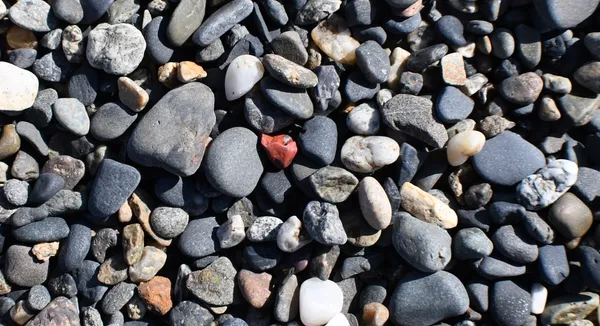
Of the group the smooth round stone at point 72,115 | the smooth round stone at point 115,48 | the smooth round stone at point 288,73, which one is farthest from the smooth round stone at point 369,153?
the smooth round stone at point 72,115

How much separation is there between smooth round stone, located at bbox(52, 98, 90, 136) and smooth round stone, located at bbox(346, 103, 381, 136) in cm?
81

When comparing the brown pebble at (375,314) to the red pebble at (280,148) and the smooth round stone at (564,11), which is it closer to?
the red pebble at (280,148)

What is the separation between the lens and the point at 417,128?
154cm

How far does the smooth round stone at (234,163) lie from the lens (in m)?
1.52

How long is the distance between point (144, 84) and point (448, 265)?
3.58 feet

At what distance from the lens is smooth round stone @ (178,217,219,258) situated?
5.12 feet

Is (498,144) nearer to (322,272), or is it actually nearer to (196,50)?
(322,272)

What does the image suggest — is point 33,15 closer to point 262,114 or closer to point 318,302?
point 262,114

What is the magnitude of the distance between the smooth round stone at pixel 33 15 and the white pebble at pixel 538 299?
5.45 ft

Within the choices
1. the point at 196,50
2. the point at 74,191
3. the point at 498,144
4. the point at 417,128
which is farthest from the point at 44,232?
the point at 498,144

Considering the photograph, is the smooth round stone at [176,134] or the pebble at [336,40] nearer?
the smooth round stone at [176,134]

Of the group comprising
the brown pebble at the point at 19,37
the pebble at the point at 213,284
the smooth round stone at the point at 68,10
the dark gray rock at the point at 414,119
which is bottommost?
the pebble at the point at 213,284

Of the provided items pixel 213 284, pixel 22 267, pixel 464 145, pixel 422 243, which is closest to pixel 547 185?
pixel 464 145

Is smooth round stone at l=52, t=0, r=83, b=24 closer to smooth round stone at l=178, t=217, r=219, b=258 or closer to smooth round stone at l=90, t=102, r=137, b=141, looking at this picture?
smooth round stone at l=90, t=102, r=137, b=141
